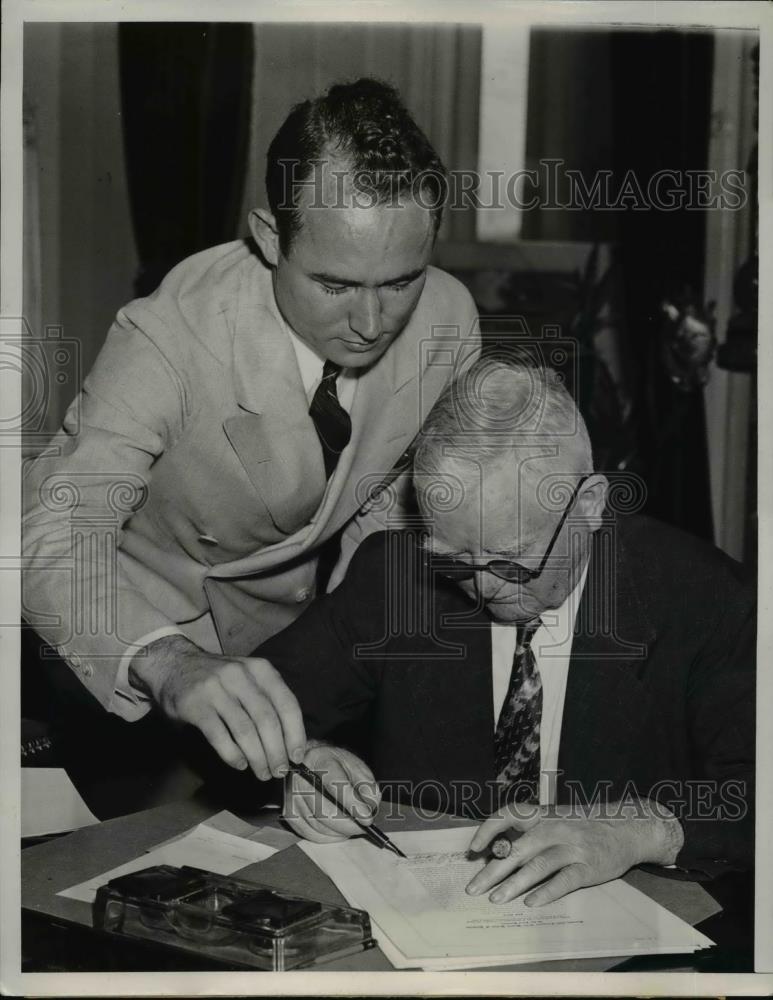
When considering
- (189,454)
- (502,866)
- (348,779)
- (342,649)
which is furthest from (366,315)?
(502,866)

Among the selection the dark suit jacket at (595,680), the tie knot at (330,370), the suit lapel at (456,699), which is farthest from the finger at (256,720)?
the tie knot at (330,370)

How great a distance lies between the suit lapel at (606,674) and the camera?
209 centimetres

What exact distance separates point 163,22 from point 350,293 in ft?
2.08

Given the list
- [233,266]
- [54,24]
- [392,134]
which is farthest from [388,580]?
[54,24]

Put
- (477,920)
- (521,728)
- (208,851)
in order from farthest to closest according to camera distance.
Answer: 1. (521,728)
2. (208,851)
3. (477,920)

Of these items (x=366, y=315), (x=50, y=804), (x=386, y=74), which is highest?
(x=386, y=74)

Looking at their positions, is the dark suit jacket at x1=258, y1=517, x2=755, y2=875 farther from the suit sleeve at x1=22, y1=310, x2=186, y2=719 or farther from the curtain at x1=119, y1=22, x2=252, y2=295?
the curtain at x1=119, y1=22, x2=252, y2=295

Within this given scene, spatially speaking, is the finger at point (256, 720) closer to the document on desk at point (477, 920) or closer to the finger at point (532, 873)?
the document on desk at point (477, 920)

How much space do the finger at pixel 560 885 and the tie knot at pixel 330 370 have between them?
100cm

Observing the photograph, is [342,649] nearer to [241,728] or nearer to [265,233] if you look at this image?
[241,728]

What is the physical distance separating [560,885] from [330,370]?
1036 mm

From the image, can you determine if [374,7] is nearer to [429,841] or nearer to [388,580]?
[388,580]

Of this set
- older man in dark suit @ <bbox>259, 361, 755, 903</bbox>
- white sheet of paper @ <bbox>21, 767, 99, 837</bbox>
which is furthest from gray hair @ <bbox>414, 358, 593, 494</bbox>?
white sheet of paper @ <bbox>21, 767, 99, 837</bbox>

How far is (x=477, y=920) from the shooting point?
1896 millimetres
